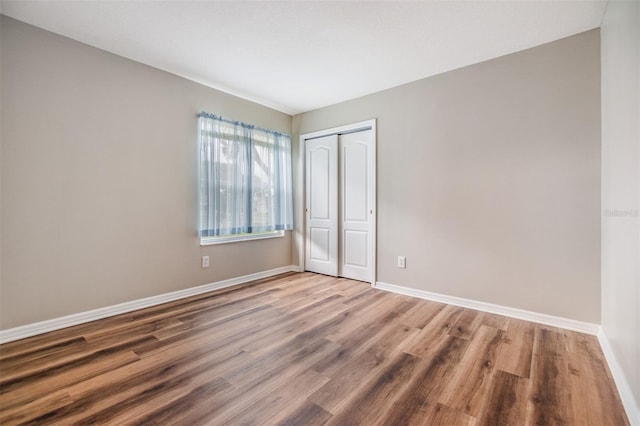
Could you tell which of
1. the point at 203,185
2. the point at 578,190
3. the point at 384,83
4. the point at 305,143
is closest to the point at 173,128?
the point at 203,185

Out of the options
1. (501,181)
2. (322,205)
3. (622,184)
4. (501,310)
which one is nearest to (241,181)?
(322,205)

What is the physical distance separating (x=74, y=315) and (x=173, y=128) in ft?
6.53

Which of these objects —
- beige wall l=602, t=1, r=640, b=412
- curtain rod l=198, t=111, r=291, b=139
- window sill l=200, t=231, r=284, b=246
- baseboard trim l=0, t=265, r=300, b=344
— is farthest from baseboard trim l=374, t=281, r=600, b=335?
curtain rod l=198, t=111, r=291, b=139

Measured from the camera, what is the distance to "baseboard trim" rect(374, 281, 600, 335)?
2.38 meters

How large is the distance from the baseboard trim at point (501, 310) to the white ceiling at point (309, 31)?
2.42 m

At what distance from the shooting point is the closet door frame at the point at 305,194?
3627mm

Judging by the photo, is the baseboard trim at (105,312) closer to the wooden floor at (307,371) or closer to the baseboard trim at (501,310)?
the wooden floor at (307,371)

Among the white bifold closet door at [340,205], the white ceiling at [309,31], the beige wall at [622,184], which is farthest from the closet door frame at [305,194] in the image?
the beige wall at [622,184]

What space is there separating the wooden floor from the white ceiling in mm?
2481

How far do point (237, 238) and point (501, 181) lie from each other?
3068 mm

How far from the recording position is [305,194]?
4473 mm

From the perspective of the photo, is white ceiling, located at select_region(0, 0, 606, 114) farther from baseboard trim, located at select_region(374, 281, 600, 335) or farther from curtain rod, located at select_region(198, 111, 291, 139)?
baseboard trim, located at select_region(374, 281, 600, 335)

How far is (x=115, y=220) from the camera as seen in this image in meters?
2.70

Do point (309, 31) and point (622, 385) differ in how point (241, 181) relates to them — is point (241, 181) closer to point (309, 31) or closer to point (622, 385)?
point (309, 31)
